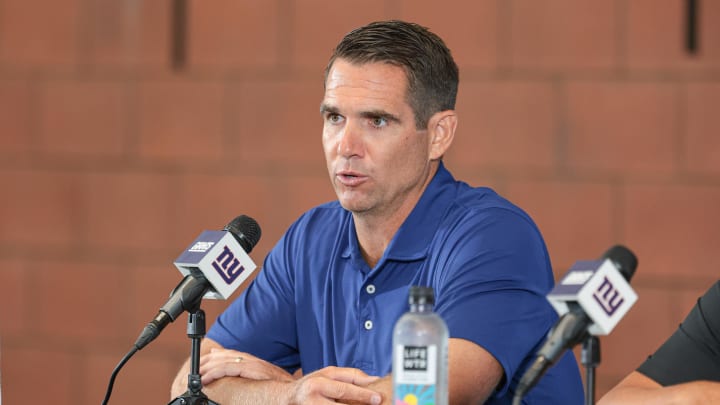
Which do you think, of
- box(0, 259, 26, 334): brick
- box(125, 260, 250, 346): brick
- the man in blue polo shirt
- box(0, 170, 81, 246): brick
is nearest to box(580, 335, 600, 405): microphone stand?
the man in blue polo shirt

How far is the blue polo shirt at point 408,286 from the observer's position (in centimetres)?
177

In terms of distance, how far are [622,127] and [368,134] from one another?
1.17 m

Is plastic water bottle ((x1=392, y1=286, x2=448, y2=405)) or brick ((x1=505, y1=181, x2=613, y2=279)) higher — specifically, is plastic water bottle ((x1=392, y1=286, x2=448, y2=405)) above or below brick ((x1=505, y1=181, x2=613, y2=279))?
above

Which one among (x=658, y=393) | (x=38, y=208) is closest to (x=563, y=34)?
(x=658, y=393)

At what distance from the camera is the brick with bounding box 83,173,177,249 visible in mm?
3385

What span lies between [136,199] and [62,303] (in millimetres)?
434

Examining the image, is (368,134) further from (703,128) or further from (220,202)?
(220,202)

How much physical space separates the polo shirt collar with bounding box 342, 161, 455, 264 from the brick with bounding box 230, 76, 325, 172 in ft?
3.77

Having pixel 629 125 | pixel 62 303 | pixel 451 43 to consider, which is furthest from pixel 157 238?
pixel 629 125

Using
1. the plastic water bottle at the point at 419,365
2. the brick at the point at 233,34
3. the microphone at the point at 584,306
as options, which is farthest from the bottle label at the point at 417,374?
the brick at the point at 233,34

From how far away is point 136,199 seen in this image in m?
3.42

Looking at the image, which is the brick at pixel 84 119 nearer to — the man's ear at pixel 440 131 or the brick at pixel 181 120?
the brick at pixel 181 120

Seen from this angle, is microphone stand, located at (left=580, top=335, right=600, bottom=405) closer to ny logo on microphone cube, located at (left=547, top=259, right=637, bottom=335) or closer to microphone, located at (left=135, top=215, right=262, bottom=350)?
ny logo on microphone cube, located at (left=547, top=259, right=637, bottom=335)

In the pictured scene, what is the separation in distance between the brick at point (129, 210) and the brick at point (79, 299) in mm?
103
